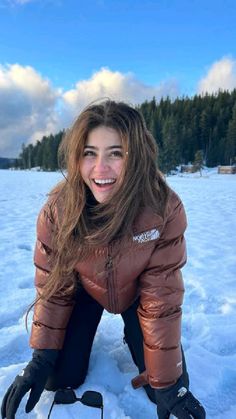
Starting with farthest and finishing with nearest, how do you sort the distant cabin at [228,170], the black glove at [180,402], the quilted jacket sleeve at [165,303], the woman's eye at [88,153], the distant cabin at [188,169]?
the distant cabin at [188,169]
the distant cabin at [228,170]
the woman's eye at [88,153]
the quilted jacket sleeve at [165,303]
the black glove at [180,402]

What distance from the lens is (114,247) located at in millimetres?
1824

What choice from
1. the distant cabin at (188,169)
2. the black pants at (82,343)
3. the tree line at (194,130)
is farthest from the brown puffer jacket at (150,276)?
the distant cabin at (188,169)

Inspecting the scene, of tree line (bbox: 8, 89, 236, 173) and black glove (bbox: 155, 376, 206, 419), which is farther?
tree line (bbox: 8, 89, 236, 173)

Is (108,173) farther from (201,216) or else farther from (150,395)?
(201,216)

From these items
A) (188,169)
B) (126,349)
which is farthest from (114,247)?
(188,169)

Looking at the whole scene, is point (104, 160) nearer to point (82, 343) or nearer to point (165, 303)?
point (165, 303)

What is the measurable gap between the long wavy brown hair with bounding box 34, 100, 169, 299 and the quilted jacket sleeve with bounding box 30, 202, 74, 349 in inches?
1.7

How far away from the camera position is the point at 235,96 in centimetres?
6638

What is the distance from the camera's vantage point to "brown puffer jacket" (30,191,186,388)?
1.75 meters

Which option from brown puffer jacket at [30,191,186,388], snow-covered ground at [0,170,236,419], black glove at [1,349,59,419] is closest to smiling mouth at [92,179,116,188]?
brown puffer jacket at [30,191,186,388]

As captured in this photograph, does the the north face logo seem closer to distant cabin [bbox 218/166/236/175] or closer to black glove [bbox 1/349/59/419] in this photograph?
black glove [bbox 1/349/59/419]

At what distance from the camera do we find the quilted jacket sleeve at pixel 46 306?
6.42ft

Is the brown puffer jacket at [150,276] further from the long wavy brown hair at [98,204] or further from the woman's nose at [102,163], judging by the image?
the woman's nose at [102,163]

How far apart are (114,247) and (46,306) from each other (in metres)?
0.57
